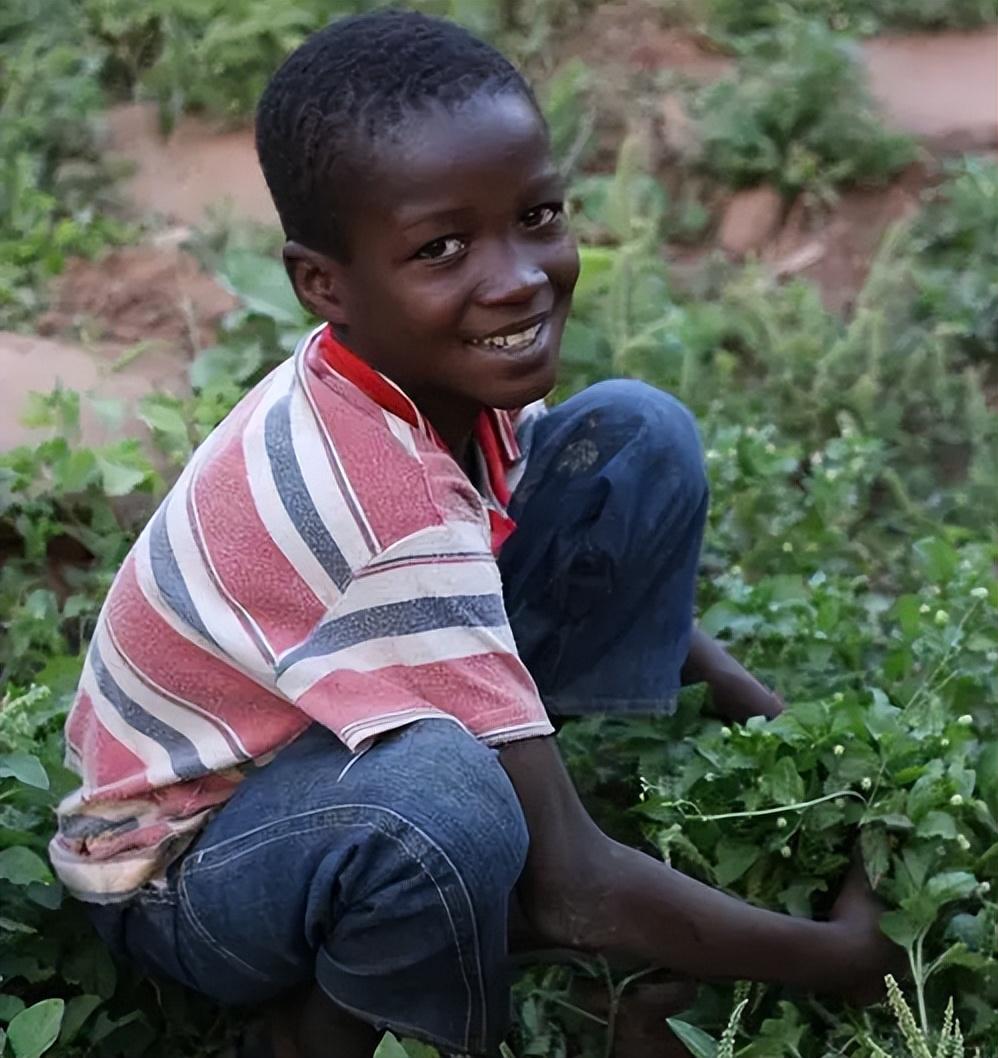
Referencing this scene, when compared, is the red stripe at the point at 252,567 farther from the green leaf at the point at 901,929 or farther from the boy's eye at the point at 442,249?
the green leaf at the point at 901,929

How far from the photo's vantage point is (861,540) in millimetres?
→ 2680

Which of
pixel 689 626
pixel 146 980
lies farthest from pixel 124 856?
pixel 689 626

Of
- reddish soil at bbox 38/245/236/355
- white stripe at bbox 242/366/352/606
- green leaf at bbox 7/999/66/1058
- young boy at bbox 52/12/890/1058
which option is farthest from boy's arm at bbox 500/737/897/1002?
reddish soil at bbox 38/245/236/355

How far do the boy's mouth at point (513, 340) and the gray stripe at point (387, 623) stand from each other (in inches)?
9.4

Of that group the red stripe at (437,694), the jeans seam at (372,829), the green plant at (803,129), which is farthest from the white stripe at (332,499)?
the green plant at (803,129)

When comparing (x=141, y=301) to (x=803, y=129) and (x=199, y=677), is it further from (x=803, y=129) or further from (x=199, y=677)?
(x=199, y=677)

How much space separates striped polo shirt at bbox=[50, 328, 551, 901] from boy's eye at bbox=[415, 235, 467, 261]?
0.13m

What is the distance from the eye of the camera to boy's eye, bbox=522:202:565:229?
1.46 m

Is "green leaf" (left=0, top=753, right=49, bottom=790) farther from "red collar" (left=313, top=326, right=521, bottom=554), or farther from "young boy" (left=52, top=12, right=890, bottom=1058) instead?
"red collar" (left=313, top=326, right=521, bottom=554)

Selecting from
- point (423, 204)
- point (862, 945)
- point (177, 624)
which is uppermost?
point (423, 204)

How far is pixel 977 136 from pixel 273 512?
9.34ft

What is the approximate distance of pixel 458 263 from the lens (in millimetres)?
1427

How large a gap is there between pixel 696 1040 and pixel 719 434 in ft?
4.16

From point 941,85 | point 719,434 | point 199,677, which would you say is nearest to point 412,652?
point 199,677
